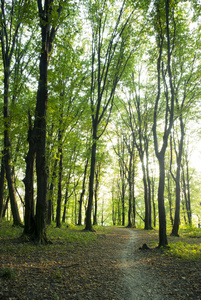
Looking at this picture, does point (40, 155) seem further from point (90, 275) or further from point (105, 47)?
point (105, 47)

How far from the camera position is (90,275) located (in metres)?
4.95

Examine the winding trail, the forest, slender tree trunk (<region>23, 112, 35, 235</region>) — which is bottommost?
the winding trail

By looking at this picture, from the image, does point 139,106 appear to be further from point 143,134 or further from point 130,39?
point 130,39

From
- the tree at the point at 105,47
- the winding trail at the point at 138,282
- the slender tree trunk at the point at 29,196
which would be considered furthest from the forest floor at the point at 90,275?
the tree at the point at 105,47

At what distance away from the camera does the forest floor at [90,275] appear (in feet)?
12.5

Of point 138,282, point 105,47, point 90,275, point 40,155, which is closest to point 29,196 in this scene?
point 40,155

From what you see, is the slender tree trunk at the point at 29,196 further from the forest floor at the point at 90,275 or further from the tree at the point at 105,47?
the tree at the point at 105,47

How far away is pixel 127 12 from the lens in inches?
537

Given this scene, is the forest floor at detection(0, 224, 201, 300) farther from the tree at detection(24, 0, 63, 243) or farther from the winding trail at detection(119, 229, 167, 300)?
the tree at detection(24, 0, 63, 243)

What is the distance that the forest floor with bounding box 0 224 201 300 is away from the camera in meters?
3.81

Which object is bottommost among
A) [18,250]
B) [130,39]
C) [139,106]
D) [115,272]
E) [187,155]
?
[115,272]

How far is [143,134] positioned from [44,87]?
1374 cm

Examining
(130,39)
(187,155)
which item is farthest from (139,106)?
(187,155)

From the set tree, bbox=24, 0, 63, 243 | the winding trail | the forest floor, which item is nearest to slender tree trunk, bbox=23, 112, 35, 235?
tree, bbox=24, 0, 63, 243
